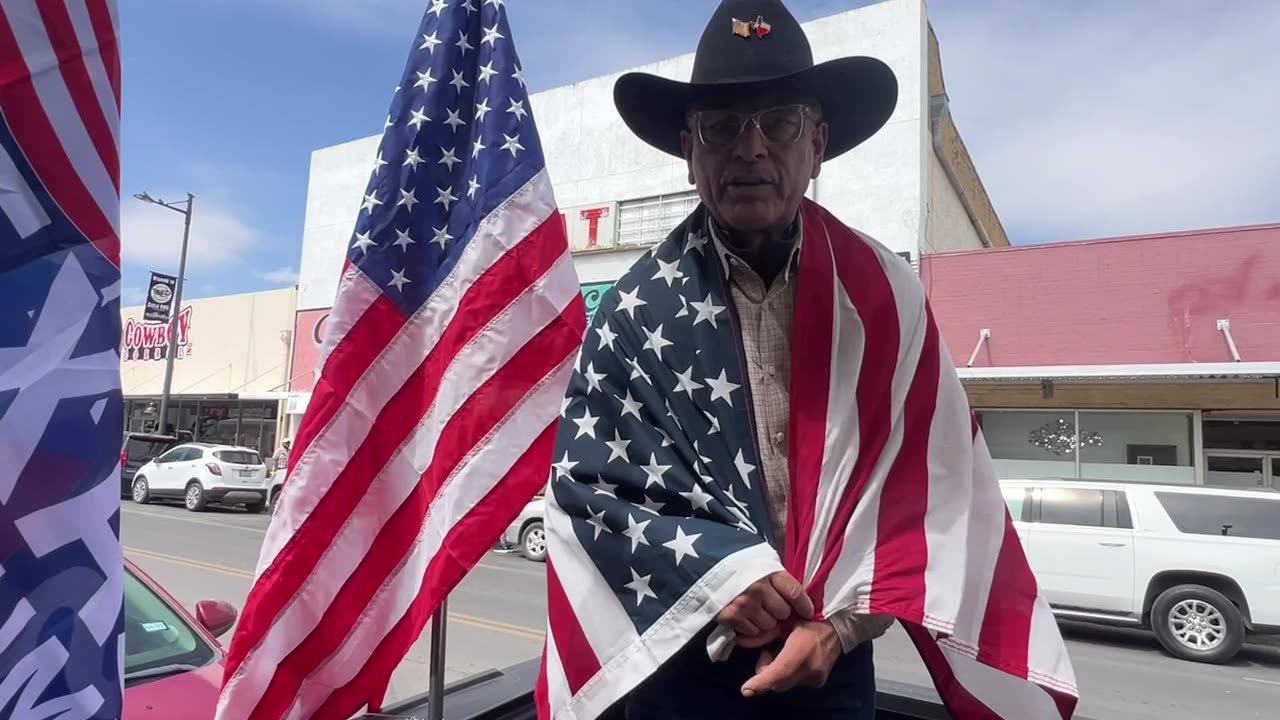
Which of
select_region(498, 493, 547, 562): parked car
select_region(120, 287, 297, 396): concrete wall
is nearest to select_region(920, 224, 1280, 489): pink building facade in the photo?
select_region(498, 493, 547, 562): parked car

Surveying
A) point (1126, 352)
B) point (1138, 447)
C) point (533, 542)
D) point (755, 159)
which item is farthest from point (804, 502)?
point (1138, 447)

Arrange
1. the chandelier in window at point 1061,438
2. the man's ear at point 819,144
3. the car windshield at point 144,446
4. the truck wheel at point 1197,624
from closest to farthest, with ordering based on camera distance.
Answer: the man's ear at point 819,144
the truck wheel at point 1197,624
the chandelier in window at point 1061,438
the car windshield at point 144,446

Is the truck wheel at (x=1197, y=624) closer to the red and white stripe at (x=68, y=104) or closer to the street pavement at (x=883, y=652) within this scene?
the street pavement at (x=883, y=652)

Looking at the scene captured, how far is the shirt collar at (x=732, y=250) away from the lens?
5.80 feet

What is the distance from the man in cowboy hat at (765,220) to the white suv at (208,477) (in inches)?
708

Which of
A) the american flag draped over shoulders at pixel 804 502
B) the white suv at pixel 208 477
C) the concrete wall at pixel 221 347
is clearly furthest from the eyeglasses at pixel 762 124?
the concrete wall at pixel 221 347


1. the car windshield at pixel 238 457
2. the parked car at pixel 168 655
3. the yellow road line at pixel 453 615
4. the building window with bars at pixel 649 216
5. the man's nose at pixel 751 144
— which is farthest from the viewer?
the car windshield at pixel 238 457

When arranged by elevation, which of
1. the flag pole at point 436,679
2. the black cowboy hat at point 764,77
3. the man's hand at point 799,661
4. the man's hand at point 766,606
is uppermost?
the black cowboy hat at point 764,77

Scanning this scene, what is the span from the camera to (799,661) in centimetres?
141

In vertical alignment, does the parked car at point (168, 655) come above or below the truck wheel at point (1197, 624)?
above

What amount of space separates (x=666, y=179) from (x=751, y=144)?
16124 millimetres

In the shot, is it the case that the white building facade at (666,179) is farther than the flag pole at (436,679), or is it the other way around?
the white building facade at (666,179)

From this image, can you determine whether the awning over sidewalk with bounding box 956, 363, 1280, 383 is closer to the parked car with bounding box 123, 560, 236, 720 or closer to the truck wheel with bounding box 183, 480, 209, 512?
the parked car with bounding box 123, 560, 236, 720

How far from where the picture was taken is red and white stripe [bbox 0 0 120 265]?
1.30m
